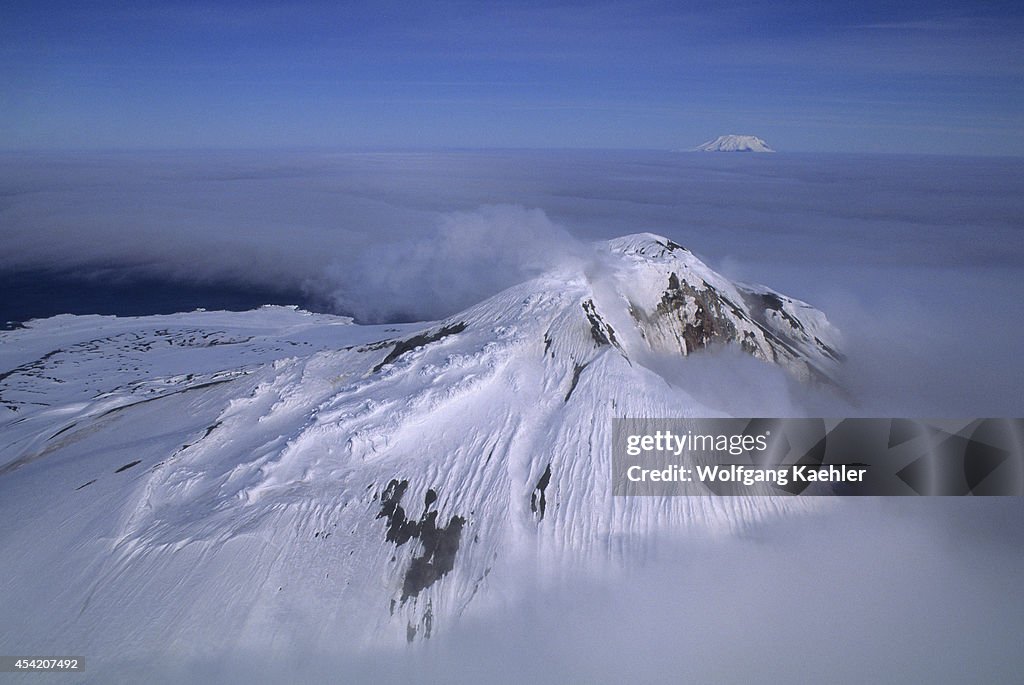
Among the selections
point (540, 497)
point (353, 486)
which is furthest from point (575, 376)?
point (353, 486)

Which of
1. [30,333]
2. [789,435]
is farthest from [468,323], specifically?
[30,333]

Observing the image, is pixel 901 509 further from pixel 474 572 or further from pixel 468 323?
pixel 468 323

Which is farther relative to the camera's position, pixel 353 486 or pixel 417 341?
pixel 417 341

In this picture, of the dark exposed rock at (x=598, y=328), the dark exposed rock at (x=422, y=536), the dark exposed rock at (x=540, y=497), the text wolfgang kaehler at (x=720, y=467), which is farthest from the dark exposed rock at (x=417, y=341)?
the text wolfgang kaehler at (x=720, y=467)

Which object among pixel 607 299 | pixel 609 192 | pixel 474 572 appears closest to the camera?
pixel 474 572

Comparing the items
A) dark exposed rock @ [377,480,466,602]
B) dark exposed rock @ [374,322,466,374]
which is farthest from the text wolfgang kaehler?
dark exposed rock @ [374,322,466,374]

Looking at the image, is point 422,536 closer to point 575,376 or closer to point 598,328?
point 575,376

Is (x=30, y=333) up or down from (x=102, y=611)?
up

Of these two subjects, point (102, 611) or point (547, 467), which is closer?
point (102, 611)
